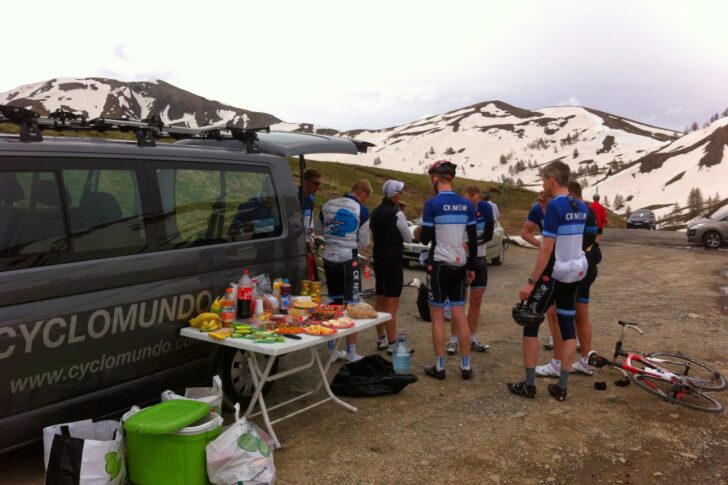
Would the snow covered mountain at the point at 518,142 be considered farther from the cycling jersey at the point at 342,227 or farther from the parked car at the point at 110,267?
the parked car at the point at 110,267

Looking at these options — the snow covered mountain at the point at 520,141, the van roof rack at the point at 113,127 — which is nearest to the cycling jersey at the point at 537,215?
the van roof rack at the point at 113,127

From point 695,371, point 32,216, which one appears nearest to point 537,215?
point 695,371

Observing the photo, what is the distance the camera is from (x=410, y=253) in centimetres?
1345

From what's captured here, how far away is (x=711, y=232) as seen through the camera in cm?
2002

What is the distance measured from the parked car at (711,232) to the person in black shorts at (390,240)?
18554 millimetres

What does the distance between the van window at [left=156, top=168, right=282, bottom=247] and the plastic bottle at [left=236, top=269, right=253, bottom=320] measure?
1.29 feet

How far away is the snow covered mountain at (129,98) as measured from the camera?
94875 mm

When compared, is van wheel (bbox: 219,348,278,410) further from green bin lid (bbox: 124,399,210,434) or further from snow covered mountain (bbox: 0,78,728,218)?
snow covered mountain (bbox: 0,78,728,218)

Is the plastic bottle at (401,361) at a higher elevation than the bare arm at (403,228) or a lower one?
lower

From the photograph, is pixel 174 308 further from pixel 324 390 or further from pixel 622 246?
pixel 622 246

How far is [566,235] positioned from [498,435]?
1743 millimetres

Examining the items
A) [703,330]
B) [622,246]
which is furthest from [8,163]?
[622,246]

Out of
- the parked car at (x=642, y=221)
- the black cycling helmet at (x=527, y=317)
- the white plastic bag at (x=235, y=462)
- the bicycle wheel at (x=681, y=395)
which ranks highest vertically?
the black cycling helmet at (x=527, y=317)

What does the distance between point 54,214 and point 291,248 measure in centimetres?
200
